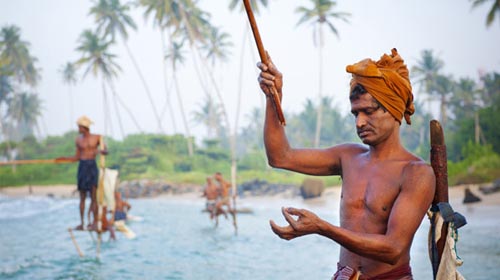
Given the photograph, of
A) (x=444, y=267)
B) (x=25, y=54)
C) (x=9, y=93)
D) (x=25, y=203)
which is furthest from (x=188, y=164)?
(x=444, y=267)

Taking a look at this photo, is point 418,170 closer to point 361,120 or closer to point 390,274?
point 361,120

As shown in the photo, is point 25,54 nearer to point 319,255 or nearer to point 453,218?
point 319,255

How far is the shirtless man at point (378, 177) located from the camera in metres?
1.91

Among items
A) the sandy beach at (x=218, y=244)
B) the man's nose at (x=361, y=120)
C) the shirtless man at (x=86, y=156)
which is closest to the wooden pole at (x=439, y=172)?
the man's nose at (x=361, y=120)

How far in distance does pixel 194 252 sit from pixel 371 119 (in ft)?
44.2

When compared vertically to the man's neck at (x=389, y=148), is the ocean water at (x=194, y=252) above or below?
below

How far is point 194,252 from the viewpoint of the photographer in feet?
49.6

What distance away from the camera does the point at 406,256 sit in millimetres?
2092

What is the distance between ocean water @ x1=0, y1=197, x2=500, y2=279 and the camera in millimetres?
11852

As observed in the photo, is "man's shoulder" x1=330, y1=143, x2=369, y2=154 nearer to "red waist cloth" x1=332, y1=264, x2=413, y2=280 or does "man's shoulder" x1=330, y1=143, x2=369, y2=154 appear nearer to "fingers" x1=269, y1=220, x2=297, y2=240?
"red waist cloth" x1=332, y1=264, x2=413, y2=280

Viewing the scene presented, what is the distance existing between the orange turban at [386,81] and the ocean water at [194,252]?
888 cm

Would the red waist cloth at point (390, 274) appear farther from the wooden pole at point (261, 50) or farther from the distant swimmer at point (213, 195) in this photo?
the distant swimmer at point (213, 195)

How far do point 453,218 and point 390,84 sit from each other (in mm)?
583

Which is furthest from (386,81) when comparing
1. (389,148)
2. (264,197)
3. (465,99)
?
(465,99)
